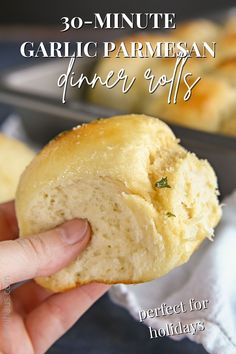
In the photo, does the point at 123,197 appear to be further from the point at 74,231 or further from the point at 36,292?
the point at 36,292

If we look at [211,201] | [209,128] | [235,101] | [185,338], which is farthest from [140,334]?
[235,101]


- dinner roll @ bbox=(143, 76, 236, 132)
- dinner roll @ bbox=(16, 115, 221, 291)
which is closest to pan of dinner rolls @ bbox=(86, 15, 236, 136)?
dinner roll @ bbox=(143, 76, 236, 132)

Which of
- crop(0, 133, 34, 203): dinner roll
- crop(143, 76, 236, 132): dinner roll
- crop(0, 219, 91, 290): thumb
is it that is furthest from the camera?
crop(143, 76, 236, 132): dinner roll

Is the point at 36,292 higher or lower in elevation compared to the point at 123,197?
lower

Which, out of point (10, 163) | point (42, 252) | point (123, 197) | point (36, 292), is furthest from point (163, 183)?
point (10, 163)

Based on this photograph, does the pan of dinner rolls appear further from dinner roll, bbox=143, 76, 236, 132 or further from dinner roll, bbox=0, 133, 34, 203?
dinner roll, bbox=0, 133, 34, 203
